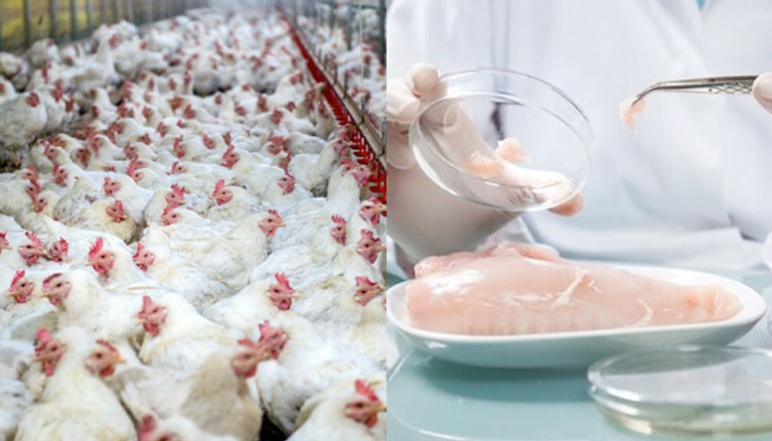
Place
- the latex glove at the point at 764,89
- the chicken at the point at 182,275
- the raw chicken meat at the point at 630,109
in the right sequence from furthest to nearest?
the raw chicken meat at the point at 630,109 → the latex glove at the point at 764,89 → the chicken at the point at 182,275

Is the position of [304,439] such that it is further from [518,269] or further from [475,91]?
[475,91]

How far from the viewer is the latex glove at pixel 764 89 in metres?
1.41

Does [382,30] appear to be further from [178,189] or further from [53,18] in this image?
[53,18]

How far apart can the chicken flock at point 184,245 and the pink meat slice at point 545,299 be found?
131 millimetres

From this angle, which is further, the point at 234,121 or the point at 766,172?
the point at 766,172

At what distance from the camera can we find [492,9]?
1508 millimetres

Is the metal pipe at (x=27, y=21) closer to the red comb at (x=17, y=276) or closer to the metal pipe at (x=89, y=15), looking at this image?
the metal pipe at (x=89, y=15)

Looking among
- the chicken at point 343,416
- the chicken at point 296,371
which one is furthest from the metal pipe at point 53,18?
the chicken at point 343,416

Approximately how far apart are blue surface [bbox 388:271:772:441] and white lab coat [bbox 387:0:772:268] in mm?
219

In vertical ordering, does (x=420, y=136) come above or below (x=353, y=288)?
above

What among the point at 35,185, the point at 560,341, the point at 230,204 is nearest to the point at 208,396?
the point at 230,204

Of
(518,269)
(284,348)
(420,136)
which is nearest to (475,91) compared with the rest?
(420,136)

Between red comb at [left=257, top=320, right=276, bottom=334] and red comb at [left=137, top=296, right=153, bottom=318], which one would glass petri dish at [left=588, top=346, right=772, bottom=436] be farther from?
red comb at [left=137, top=296, right=153, bottom=318]

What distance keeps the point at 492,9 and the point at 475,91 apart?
→ 5.2 inches
